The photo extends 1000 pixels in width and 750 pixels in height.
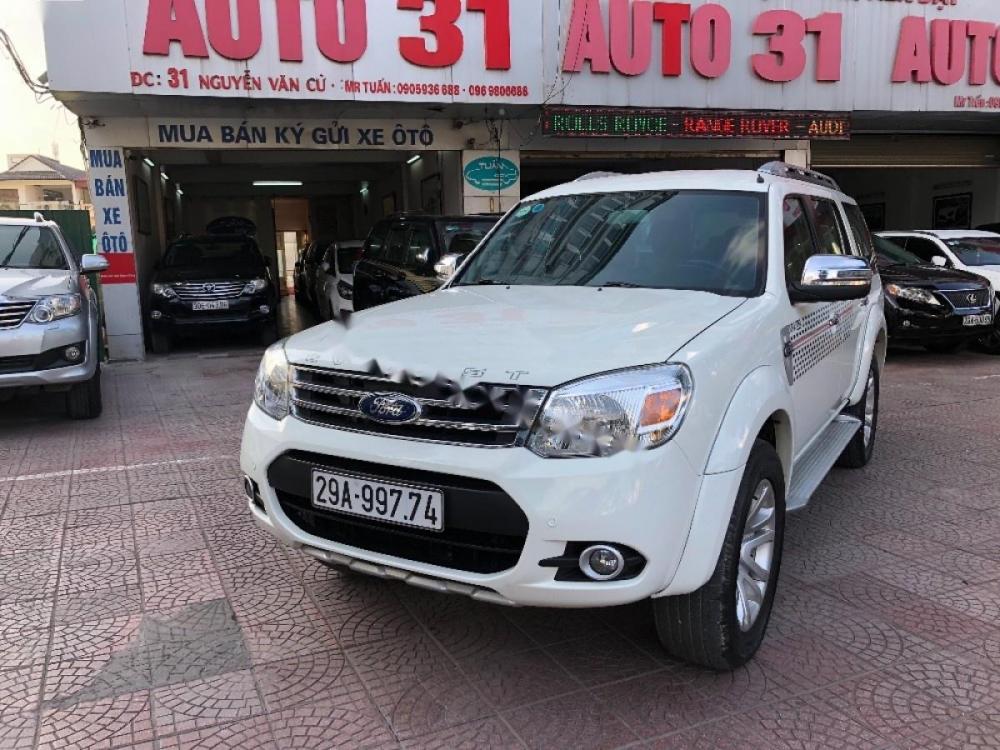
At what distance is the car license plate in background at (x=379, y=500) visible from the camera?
2402 mm

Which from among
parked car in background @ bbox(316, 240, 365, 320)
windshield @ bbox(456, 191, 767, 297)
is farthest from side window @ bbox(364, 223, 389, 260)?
windshield @ bbox(456, 191, 767, 297)

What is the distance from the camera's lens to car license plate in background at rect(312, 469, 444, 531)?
240 centimetres

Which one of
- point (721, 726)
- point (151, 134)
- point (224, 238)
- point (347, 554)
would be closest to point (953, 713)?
point (721, 726)

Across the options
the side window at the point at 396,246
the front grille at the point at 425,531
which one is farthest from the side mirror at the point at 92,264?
the front grille at the point at 425,531

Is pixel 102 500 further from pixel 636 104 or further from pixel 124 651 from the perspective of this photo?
pixel 636 104

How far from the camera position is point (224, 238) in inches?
513

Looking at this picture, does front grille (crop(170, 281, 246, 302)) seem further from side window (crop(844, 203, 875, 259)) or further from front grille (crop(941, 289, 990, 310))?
front grille (crop(941, 289, 990, 310))

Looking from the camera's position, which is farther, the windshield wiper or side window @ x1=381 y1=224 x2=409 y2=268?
side window @ x1=381 y1=224 x2=409 y2=268

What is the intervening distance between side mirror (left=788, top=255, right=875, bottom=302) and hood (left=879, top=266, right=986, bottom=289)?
21.6 feet

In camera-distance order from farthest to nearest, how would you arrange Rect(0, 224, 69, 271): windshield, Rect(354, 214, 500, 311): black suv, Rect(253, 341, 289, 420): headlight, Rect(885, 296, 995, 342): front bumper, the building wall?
the building wall < Rect(885, 296, 995, 342): front bumper < Rect(354, 214, 500, 311): black suv < Rect(0, 224, 69, 271): windshield < Rect(253, 341, 289, 420): headlight

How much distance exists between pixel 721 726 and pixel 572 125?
976cm

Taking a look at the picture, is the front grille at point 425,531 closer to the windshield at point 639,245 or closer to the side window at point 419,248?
the windshield at point 639,245

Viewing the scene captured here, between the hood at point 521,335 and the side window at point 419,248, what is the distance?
16.3 ft

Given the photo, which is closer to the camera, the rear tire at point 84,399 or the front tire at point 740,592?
the front tire at point 740,592
